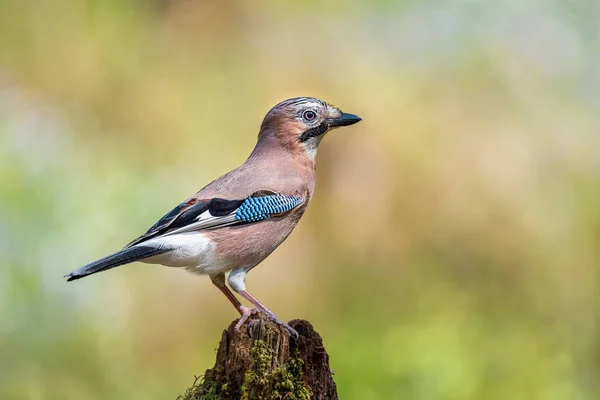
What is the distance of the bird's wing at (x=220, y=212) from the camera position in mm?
4906

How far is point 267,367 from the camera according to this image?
4000 mm

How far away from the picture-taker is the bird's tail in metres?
4.17

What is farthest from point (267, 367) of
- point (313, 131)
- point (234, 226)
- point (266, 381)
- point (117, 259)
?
point (313, 131)

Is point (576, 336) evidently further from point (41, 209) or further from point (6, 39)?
point (6, 39)

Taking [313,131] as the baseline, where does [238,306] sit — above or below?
below

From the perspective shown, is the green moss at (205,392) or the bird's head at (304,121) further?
the bird's head at (304,121)

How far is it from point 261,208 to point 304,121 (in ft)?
3.10

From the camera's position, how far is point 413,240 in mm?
8195

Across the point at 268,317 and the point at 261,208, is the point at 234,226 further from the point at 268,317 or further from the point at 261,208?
the point at 268,317

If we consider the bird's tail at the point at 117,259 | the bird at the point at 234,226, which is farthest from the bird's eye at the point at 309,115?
the bird's tail at the point at 117,259

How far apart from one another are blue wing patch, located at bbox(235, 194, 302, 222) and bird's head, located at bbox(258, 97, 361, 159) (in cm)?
67

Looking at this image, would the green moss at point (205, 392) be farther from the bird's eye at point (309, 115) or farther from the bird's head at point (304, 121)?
the bird's eye at point (309, 115)

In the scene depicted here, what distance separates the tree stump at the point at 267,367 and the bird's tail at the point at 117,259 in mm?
742

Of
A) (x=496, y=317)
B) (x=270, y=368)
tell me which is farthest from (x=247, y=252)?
(x=496, y=317)
